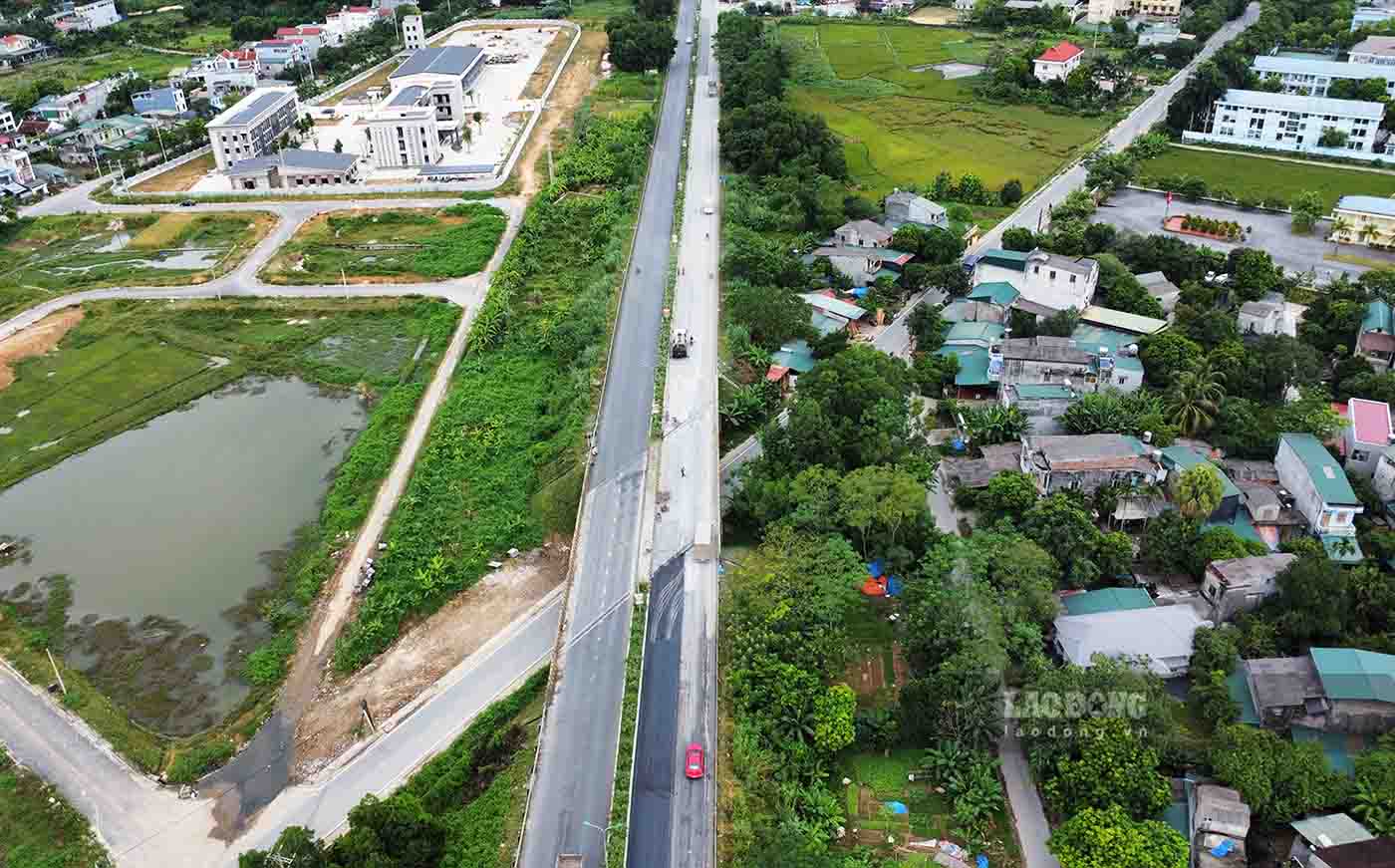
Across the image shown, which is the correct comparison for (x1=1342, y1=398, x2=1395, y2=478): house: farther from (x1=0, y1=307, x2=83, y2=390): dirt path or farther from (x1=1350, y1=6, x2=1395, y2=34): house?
(x1=1350, y1=6, x2=1395, y2=34): house

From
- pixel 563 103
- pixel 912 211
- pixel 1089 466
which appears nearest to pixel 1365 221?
pixel 912 211

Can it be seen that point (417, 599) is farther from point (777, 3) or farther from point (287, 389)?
point (777, 3)

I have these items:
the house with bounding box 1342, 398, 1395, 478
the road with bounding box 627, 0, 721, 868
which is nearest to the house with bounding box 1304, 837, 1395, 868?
the road with bounding box 627, 0, 721, 868

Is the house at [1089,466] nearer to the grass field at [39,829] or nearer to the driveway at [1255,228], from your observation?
the driveway at [1255,228]

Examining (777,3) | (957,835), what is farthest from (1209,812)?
(777,3)

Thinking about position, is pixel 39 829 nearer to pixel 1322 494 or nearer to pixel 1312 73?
pixel 1322 494

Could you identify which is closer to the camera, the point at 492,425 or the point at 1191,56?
the point at 492,425

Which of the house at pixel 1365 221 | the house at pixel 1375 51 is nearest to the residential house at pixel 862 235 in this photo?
the house at pixel 1365 221

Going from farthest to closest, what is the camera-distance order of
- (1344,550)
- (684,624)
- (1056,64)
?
1. (1056,64)
2. (1344,550)
3. (684,624)
